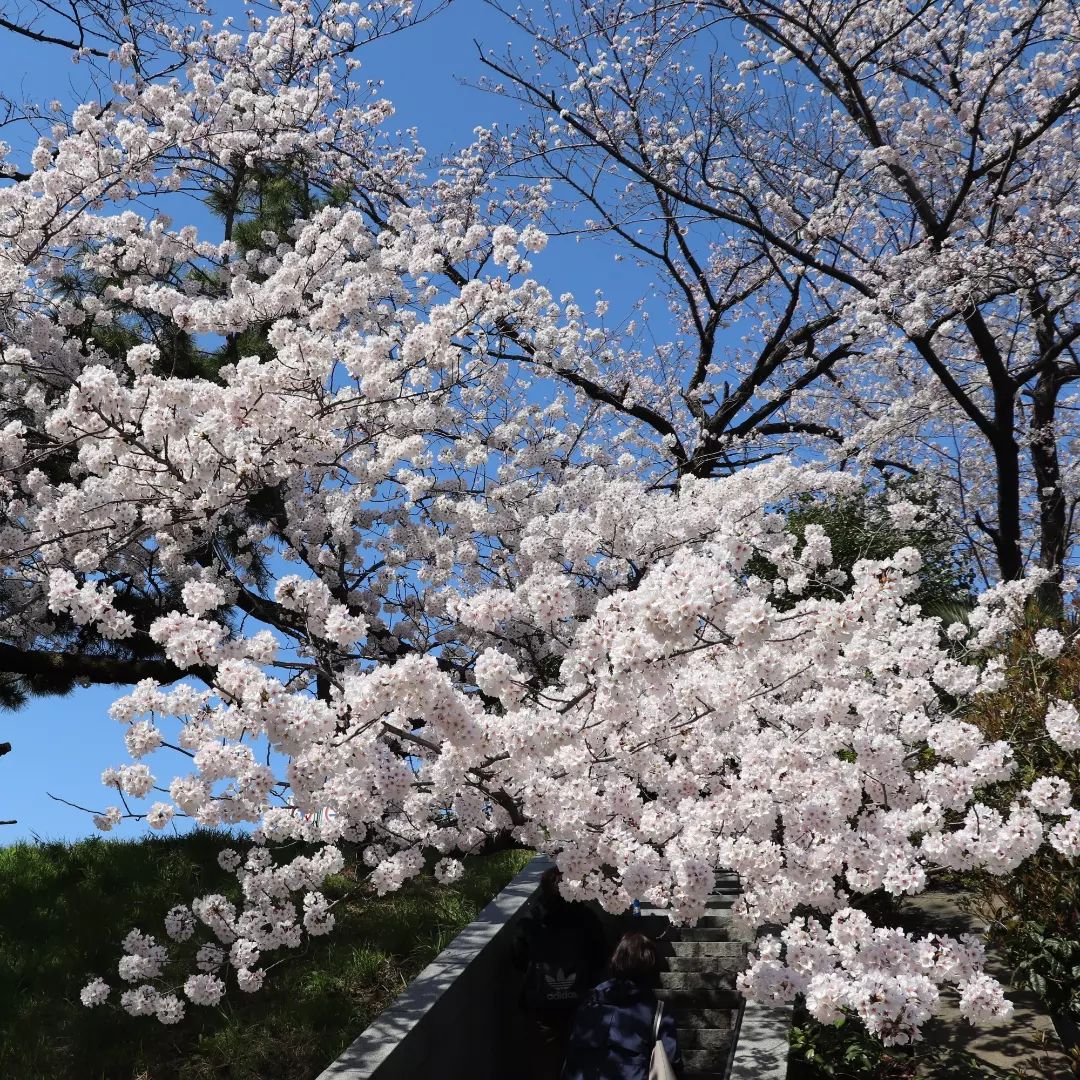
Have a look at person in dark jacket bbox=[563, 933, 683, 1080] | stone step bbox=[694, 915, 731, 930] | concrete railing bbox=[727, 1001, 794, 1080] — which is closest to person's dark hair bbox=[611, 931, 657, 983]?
person in dark jacket bbox=[563, 933, 683, 1080]

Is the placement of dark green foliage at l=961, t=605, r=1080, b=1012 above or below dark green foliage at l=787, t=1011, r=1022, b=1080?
above

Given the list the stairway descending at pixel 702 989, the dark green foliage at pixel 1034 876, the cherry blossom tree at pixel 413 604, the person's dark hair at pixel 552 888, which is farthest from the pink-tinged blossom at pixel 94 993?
the dark green foliage at pixel 1034 876

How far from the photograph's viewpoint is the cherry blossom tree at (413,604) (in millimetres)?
4566

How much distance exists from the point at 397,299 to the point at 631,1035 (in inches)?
291

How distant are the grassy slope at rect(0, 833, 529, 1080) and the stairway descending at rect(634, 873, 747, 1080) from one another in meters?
1.57

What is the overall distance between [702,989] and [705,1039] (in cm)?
38

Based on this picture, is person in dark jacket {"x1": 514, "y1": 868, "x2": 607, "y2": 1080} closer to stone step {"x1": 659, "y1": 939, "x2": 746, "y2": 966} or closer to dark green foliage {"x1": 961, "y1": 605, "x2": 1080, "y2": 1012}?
stone step {"x1": 659, "y1": 939, "x2": 746, "y2": 966}

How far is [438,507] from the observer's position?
29.2 ft

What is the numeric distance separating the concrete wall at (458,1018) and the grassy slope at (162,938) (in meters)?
0.47

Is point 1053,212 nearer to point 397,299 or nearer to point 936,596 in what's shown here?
point 936,596

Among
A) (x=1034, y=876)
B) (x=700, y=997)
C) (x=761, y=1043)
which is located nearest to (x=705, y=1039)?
(x=700, y=997)

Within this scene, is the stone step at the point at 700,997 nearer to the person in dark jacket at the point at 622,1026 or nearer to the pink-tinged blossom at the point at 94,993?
the person in dark jacket at the point at 622,1026

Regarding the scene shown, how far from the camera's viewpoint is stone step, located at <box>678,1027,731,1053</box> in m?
6.52

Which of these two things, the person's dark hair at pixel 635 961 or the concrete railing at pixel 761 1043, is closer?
the concrete railing at pixel 761 1043
